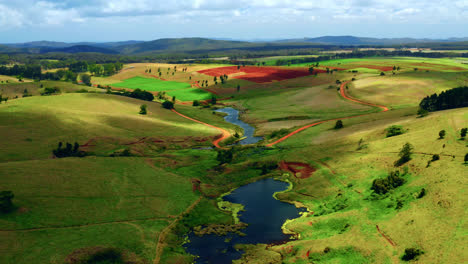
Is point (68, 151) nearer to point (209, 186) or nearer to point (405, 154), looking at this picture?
point (209, 186)

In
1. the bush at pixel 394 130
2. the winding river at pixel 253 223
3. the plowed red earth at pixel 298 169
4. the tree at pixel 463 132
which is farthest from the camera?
the bush at pixel 394 130

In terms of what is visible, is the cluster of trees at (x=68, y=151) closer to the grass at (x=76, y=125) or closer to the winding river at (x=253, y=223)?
the grass at (x=76, y=125)

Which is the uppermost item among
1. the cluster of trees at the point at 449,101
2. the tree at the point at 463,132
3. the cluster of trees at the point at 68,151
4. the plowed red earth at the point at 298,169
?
the cluster of trees at the point at 449,101

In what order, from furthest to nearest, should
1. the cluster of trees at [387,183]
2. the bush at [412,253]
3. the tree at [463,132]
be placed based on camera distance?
the tree at [463,132], the cluster of trees at [387,183], the bush at [412,253]

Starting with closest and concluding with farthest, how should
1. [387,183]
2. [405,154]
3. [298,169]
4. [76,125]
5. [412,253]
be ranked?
[412,253] < [387,183] < [405,154] < [298,169] < [76,125]

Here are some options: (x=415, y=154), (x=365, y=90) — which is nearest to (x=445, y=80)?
(x=365, y=90)

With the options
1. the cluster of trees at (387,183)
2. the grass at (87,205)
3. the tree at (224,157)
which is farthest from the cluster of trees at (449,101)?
the grass at (87,205)

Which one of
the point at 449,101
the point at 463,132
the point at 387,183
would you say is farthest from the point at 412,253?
the point at 449,101
